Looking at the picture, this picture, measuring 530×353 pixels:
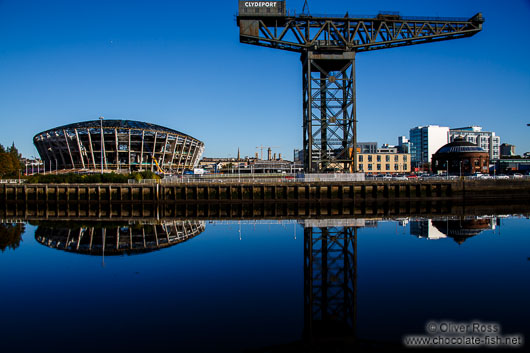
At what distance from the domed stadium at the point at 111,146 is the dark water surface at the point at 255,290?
220 ft

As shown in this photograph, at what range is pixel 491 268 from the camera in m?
16.8

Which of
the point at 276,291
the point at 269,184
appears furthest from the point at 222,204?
the point at 276,291

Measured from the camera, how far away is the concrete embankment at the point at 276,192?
45281 mm

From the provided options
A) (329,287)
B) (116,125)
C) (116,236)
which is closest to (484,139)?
(116,125)

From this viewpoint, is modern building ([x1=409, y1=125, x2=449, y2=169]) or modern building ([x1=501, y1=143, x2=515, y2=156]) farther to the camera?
modern building ([x1=501, y1=143, x2=515, y2=156])

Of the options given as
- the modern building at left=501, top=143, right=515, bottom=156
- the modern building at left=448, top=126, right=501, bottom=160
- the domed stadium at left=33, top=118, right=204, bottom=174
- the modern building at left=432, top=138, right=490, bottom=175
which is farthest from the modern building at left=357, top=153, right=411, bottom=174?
the modern building at left=501, top=143, right=515, bottom=156

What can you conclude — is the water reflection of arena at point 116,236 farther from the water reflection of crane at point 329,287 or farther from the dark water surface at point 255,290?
the water reflection of crane at point 329,287

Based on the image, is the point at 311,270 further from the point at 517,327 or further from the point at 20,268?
the point at 20,268

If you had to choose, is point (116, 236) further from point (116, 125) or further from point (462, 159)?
point (462, 159)

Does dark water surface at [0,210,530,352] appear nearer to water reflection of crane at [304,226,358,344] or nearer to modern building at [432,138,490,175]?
water reflection of crane at [304,226,358,344]

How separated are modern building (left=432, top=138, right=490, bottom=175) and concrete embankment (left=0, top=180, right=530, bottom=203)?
27744 mm

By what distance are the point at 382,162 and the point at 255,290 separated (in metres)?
98.9

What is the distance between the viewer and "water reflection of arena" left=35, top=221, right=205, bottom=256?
22016mm

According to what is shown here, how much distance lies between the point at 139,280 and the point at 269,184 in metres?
31.7
